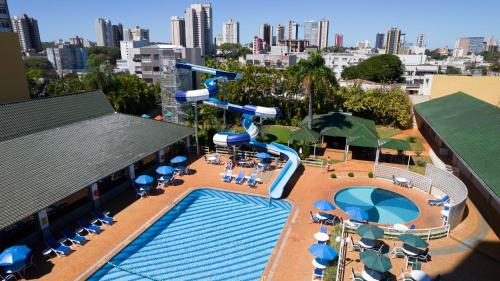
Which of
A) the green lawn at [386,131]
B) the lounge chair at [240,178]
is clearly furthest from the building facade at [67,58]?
the lounge chair at [240,178]

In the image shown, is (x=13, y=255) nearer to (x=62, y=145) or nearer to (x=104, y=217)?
(x=104, y=217)

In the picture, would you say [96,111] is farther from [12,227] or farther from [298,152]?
[298,152]

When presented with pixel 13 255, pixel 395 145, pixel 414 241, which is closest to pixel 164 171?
pixel 13 255

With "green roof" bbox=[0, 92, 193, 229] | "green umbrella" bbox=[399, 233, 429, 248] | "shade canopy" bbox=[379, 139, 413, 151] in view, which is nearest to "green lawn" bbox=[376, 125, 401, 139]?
"shade canopy" bbox=[379, 139, 413, 151]

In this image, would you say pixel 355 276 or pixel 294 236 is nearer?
pixel 355 276

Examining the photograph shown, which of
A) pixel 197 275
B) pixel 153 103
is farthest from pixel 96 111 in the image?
pixel 153 103

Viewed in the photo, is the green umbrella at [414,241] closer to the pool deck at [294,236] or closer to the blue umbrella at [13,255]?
the pool deck at [294,236]

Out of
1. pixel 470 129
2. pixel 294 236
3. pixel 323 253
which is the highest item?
pixel 470 129

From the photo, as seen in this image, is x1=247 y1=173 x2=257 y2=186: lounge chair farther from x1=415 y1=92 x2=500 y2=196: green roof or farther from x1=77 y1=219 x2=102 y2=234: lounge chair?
x1=415 y1=92 x2=500 y2=196: green roof
